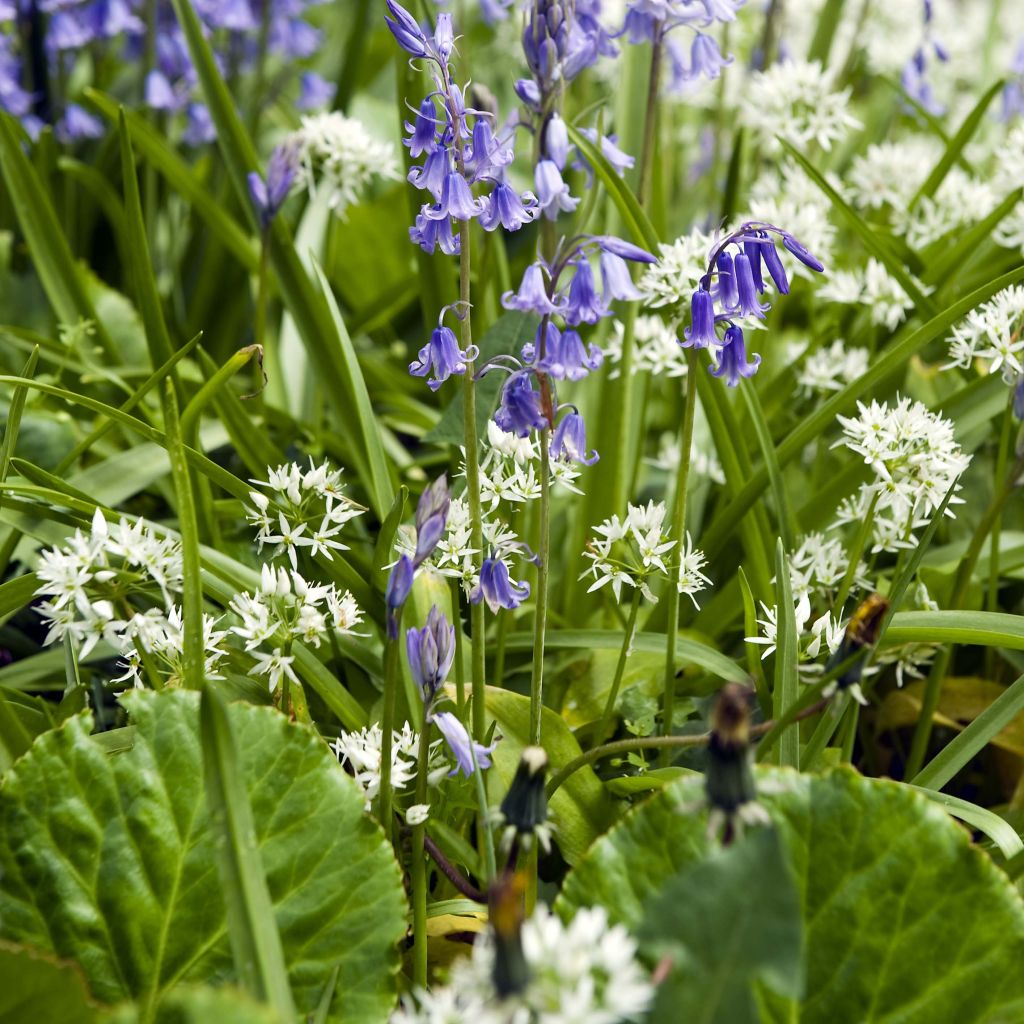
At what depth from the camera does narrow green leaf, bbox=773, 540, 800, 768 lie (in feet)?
5.90

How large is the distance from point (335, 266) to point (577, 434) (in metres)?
2.44

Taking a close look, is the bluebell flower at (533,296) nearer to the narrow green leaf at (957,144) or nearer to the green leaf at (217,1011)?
the green leaf at (217,1011)

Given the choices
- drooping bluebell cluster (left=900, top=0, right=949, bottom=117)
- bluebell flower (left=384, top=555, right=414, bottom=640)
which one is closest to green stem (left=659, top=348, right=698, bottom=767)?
bluebell flower (left=384, top=555, right=414, bottom=640)

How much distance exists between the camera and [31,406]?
273 centimetres

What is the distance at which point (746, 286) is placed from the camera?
5.65 ft

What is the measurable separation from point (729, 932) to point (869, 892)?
1.68ft

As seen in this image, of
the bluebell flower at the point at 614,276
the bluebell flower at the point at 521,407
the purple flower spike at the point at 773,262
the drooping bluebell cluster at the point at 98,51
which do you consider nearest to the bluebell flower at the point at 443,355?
the bluebell flower at the point at 521,407

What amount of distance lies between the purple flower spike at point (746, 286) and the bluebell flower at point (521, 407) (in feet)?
1.17

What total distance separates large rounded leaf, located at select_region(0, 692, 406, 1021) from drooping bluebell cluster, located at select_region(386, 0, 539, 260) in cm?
71

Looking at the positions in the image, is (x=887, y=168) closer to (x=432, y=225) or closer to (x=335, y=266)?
(x=335, y=266)

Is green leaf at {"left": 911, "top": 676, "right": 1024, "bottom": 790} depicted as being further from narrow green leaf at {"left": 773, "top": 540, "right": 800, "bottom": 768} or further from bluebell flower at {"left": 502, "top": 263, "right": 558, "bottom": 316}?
bluebell flower at {"left": 502, "top": 263, "right": 558, "bottom": 316}

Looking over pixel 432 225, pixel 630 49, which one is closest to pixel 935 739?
pixel 432 225

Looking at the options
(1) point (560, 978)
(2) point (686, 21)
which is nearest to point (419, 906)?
(1) point (560, 978)

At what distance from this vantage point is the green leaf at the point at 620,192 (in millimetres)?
2188
